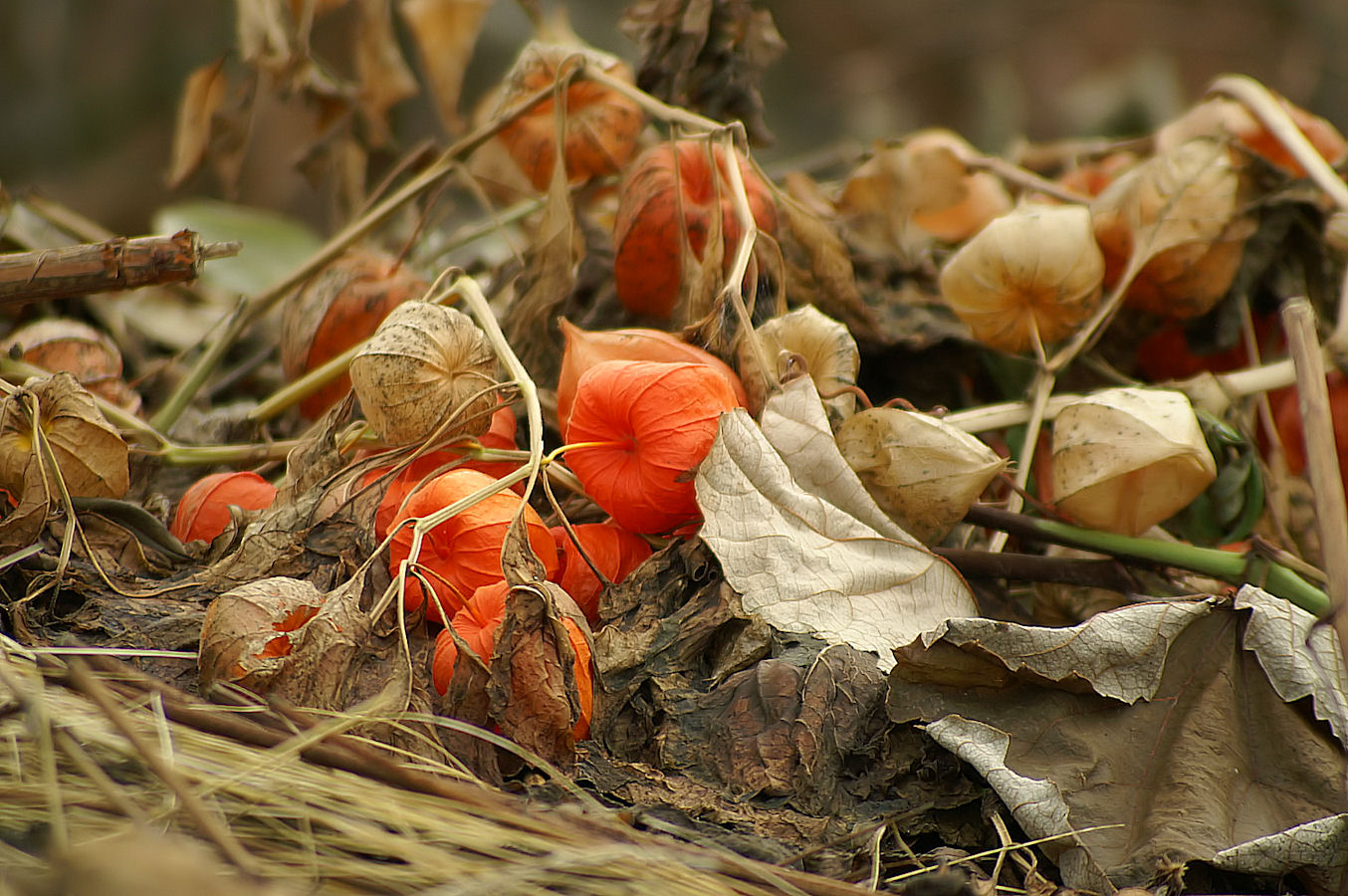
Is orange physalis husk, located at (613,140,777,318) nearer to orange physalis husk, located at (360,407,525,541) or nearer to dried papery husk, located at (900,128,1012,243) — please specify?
orange physalis husk, located at (360,407,525,541)

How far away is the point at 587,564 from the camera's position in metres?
0.74

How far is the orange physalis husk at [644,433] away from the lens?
0.71m

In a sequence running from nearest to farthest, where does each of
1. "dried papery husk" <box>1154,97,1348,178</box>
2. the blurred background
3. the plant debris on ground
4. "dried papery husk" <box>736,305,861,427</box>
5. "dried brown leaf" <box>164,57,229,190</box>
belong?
the plant debris on ground, "dried papery husk" <box>736,305,861,427</box>, "dried papery husk" <box>1154,97,1348,178</box>, "dried brown leaf" <box>164,57,229,190</box>, the blurred background

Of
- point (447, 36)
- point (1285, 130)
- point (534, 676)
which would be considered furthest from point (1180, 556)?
point (447, 36)

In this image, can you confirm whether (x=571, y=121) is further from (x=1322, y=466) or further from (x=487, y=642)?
(x=1322, y=466)

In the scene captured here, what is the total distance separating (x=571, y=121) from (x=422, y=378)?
44 centimetres

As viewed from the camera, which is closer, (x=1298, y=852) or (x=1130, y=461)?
(x=1298, y=852)

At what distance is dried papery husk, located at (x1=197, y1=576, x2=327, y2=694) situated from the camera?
0.58 metres

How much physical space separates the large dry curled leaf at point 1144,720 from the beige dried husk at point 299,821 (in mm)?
166

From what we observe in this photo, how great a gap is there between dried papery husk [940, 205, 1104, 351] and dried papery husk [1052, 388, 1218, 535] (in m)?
0.15

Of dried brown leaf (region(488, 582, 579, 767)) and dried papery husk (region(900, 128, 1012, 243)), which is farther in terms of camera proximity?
dried papery husk (region(900, 128, 1012, 243))

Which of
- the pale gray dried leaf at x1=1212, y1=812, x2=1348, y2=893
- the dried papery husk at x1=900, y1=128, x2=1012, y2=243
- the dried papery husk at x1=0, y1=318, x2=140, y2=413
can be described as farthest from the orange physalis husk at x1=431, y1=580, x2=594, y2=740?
the dried papery husk at x1=900, y1=128, x2=1012, y2=243

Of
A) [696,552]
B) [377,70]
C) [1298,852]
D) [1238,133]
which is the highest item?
[377,70]

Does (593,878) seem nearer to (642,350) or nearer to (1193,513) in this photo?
(642,350)
